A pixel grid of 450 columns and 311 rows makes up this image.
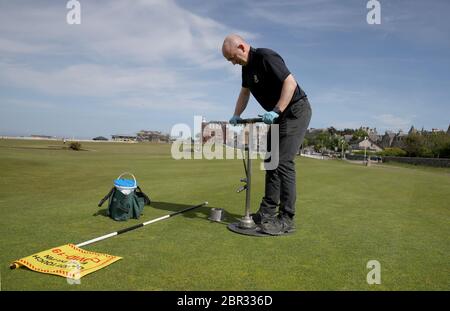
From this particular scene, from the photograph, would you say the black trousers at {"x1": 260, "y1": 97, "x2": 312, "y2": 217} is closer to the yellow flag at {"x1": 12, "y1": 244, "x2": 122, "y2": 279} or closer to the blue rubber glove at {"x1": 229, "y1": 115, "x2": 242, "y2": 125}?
the blue rubber glove at {"x1": 229, "y1": 115, "x2": 242, "y2": 125}

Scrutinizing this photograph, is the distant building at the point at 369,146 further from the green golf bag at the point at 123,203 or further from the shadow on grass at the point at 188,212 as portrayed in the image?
the green golf bag at the point at 123,203

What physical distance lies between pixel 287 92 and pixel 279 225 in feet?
5.61

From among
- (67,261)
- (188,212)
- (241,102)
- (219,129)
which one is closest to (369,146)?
(219,129)

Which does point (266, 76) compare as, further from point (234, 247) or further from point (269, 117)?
point (234, 247)

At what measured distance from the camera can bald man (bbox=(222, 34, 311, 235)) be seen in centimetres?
466

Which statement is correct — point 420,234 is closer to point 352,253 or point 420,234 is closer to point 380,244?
point 380,244

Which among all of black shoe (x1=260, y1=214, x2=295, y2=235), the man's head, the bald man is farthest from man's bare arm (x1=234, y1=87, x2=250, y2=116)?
black shoe (x1=260, y1=214, x2=295, y2=235)

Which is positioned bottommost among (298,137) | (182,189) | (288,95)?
(182,189)

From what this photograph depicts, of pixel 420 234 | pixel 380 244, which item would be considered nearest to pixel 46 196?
pixel 380 244

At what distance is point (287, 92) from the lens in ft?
15.1

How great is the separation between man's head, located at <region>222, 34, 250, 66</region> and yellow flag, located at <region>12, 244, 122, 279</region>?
3.00 meters
